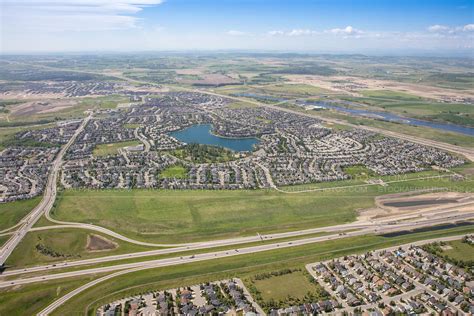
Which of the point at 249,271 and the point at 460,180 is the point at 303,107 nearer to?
the point at 460,180

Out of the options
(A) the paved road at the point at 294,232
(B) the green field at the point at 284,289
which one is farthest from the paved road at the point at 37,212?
(B) the green field at the point at 284,289

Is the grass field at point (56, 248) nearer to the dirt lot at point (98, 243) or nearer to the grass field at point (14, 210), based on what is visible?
the dirt lot at point (98, 243)

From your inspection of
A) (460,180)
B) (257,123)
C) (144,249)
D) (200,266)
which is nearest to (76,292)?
(144,249)

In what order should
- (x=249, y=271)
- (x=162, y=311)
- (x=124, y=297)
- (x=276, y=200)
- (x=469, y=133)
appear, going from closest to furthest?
(x=162, y=311) → (x=124, y=297) → (x=249, y=271) → (x=276, y=200) → (x=469, y=133)

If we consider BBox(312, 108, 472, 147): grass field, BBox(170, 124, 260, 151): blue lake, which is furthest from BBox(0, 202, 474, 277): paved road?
BBox(312, 108, 472, 147): grass field

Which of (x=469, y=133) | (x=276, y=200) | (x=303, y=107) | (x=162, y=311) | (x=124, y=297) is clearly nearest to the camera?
(x=162, y=311)

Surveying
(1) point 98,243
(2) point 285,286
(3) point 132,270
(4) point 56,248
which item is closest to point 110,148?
(4) point 56,248

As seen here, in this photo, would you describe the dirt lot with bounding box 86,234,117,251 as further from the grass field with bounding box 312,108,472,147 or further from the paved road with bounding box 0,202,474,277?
the grass field with bounding box 312,108,472,147

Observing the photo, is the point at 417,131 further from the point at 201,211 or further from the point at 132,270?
the point at 132,270

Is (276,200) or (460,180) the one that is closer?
(276,200)
